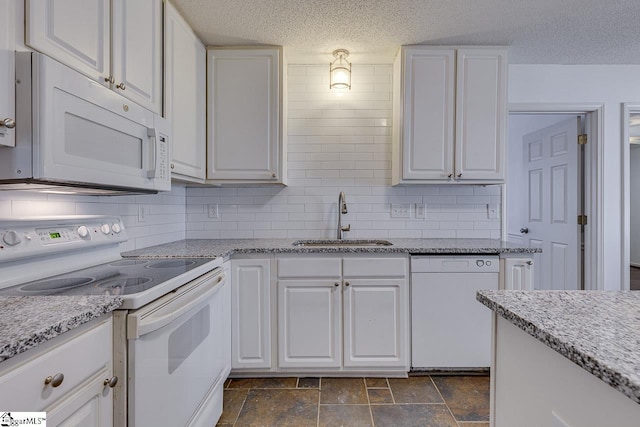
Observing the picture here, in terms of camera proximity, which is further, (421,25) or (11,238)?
(421,25)

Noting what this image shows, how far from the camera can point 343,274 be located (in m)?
2.06

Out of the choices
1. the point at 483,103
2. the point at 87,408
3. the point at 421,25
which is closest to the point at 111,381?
the point at 87,408

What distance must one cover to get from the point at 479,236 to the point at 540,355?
210cm

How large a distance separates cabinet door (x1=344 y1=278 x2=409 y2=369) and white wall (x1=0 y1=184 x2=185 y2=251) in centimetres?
133

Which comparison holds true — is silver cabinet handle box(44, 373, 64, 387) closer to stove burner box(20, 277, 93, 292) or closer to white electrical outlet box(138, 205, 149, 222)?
stove burner box(20, 277, 93, 292)

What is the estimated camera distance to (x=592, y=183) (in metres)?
2.60

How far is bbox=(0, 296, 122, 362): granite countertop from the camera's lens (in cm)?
65

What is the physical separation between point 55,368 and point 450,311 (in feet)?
Answer: 6.49

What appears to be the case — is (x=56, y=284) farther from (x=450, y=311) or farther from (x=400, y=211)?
(x=400, y=211)

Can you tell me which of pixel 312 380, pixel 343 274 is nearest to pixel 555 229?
pixel 343 274

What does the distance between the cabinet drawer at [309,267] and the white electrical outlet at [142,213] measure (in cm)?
91

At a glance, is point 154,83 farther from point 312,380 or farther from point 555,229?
point 555,229

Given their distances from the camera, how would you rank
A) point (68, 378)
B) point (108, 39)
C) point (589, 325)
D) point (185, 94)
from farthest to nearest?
1. point (185, 94)
2. point (108, 39)
3. point (68, 378)
4. point (589, 325)

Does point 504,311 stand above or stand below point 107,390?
above
